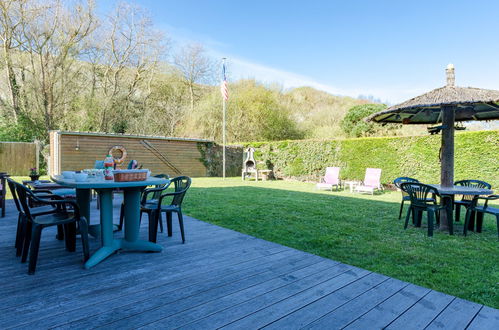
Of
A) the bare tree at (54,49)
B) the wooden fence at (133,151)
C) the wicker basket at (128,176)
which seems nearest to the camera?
the wicker basket at (128,176)

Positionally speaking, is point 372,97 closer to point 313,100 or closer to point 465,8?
point 313,100

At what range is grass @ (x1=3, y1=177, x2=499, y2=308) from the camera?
2568 millimetres

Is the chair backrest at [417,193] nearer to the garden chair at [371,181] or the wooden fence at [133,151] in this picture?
the garden chair at [371,181]

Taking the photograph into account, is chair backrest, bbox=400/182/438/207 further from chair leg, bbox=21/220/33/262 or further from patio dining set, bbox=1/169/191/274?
chair leg, bbox=21/220/33/262

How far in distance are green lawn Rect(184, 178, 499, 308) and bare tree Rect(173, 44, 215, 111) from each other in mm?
15912

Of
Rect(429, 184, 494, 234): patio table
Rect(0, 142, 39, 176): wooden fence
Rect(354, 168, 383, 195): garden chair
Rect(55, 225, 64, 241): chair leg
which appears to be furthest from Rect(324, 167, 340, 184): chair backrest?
Rect(0, 142, 39, 176): wooden fence

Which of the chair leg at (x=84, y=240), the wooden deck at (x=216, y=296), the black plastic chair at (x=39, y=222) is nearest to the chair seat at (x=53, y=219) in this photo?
the black plastic chair at (x=39, y=222)

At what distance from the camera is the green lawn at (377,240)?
2568 mm

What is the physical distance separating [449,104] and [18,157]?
15.7 metres

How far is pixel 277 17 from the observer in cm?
1442

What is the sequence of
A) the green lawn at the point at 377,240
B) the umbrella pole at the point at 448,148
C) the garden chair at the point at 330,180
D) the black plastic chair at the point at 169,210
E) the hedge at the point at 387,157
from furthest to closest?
the garden chair at the point at 330,180 < the hedge at the point at 387,157 < the umbrella pole at the point at 448,148 < the black plastic chair at the point at 169,210 < the green lawn at the point at 377,240

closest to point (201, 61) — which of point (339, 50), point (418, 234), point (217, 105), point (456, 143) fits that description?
point (217, 105)

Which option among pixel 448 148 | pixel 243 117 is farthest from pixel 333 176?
pixel 243 117

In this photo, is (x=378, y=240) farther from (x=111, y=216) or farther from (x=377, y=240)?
(x=111, y=216)
